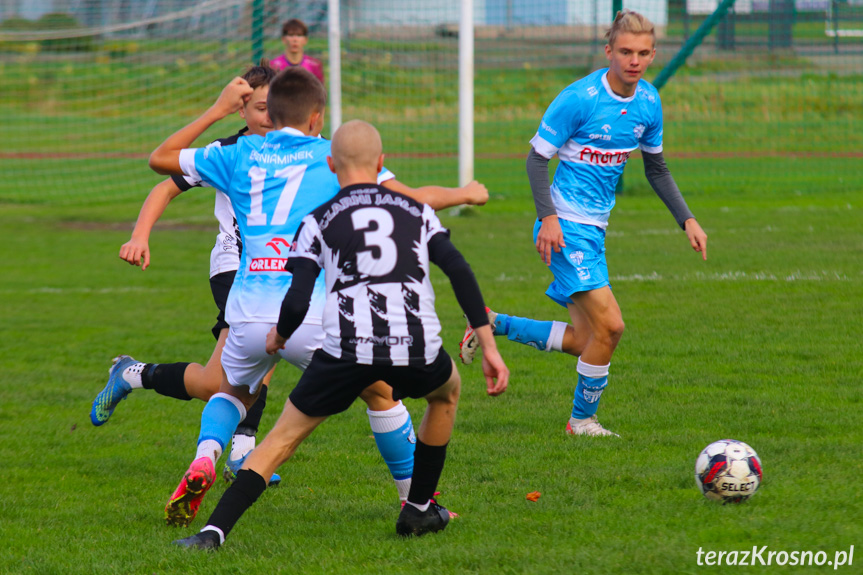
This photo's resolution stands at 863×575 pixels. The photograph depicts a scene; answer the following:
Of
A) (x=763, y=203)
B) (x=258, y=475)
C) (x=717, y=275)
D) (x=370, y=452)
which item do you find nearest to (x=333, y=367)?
(x=258, y=475)

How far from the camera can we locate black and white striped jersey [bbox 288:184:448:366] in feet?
11.5

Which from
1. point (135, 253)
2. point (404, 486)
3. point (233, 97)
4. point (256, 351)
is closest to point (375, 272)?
point (256, 351)

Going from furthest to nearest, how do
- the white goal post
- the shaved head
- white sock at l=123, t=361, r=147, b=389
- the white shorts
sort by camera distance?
1. the white goal post
2. white sock at l=123, t=361, r=147, b=389
3. the white shorts
4. the shaved head

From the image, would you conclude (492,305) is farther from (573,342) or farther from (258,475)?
(258,475)

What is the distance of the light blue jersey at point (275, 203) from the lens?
4012mm

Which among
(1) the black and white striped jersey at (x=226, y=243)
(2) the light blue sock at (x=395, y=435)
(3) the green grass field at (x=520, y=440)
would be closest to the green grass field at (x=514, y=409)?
(3) the green grass field at (x=520, y=440)

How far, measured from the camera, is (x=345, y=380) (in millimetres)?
A: 3584

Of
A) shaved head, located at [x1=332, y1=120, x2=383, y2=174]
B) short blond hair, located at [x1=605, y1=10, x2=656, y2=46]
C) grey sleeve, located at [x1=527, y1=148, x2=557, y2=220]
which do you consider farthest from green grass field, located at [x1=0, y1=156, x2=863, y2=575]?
short blond hair, located at [x1=605, y1=10, x2=656, y2=46]

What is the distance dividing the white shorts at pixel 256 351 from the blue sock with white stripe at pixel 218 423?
12 centimetres

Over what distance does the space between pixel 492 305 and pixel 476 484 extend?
4.22 metres

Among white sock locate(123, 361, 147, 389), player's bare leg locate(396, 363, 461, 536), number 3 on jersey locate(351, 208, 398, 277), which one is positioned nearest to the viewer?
number 3 on jersey locate(351, 208, 398, 277)

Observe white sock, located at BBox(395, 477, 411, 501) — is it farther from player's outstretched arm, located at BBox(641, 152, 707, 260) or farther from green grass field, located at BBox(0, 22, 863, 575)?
player's outstretched arm, located at BBox(641, 152, 707, 260)

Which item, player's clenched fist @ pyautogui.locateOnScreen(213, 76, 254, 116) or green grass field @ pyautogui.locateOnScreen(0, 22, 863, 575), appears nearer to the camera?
green grass field @ pyautogui.locateOnScreen(0, 22, 863, 575)

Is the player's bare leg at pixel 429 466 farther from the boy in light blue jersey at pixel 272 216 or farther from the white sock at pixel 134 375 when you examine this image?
the white sock at pixel 134 375
